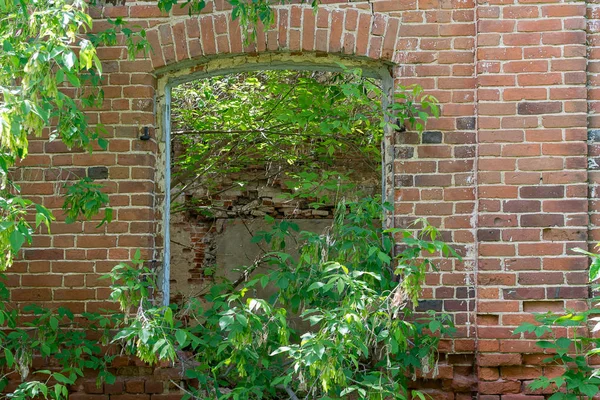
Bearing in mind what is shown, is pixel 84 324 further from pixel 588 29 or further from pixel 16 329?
pixel 588 29

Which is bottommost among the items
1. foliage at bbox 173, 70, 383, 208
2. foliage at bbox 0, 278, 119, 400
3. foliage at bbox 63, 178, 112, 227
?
foliage at bbox 0, 278, 119, 400

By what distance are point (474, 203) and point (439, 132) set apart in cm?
47

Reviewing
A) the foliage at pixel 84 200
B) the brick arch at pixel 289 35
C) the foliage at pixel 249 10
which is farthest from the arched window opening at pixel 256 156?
the foliage at pixel 84 200

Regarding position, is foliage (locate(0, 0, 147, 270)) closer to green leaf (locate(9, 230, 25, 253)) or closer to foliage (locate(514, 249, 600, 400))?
green leaf (locate(9, 230, 25, 253))

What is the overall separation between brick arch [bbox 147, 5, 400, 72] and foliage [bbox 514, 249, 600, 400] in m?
1.75

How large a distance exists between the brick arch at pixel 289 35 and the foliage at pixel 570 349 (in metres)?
1.75

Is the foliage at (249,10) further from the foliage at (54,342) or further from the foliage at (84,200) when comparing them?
the foliage at (54,342)

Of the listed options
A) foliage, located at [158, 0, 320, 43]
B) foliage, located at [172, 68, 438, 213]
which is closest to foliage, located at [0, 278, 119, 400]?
foliage, located at [158, 0, 320, 43]

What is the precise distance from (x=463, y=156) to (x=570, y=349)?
1263 mm

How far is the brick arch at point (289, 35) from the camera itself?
4375mm

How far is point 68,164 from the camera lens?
4.49 meters

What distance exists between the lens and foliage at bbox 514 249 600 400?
370 centimetres

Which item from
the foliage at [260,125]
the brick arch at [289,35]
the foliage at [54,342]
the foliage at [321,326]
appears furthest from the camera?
the foliage at [260,125]

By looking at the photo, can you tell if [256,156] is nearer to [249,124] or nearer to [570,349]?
[249,124]
